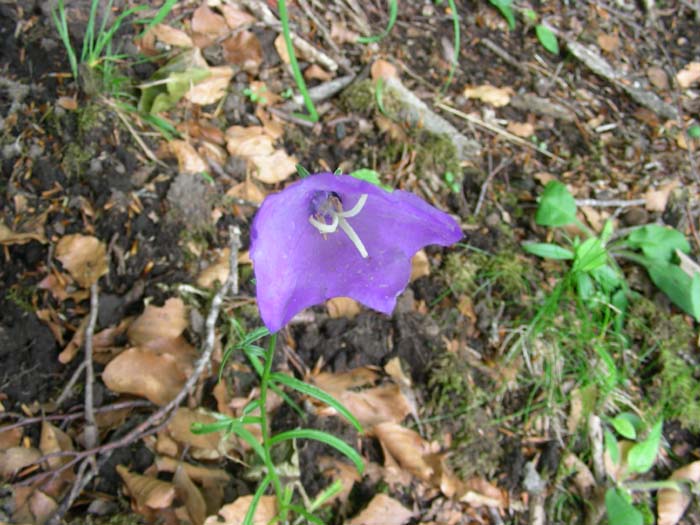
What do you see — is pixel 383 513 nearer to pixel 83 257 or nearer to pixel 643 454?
pixel 643 454

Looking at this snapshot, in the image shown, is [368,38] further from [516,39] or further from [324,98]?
[516,39]

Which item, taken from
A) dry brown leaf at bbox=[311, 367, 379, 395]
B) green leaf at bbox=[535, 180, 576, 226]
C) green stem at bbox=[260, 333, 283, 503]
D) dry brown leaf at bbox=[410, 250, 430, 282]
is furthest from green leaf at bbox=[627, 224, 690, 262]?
green stem at bbox=[260, 333, 283, 503]

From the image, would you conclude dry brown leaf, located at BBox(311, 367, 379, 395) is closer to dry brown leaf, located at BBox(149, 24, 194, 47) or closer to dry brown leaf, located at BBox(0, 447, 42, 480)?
dry brown leaf, located at BBox(0, 447, 42, 480)

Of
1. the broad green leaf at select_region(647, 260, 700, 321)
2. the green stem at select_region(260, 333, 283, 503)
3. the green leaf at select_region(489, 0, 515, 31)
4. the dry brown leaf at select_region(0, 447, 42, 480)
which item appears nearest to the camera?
the green stem at select_region(260, 333, 283, 503)

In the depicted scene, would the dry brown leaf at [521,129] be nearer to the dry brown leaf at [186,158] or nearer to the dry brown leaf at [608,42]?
the dry brown leaf at [608,42]

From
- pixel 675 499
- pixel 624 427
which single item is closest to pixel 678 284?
pixel 624 427

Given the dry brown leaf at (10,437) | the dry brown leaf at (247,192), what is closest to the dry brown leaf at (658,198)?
the dry brown leaf at (247,192)
